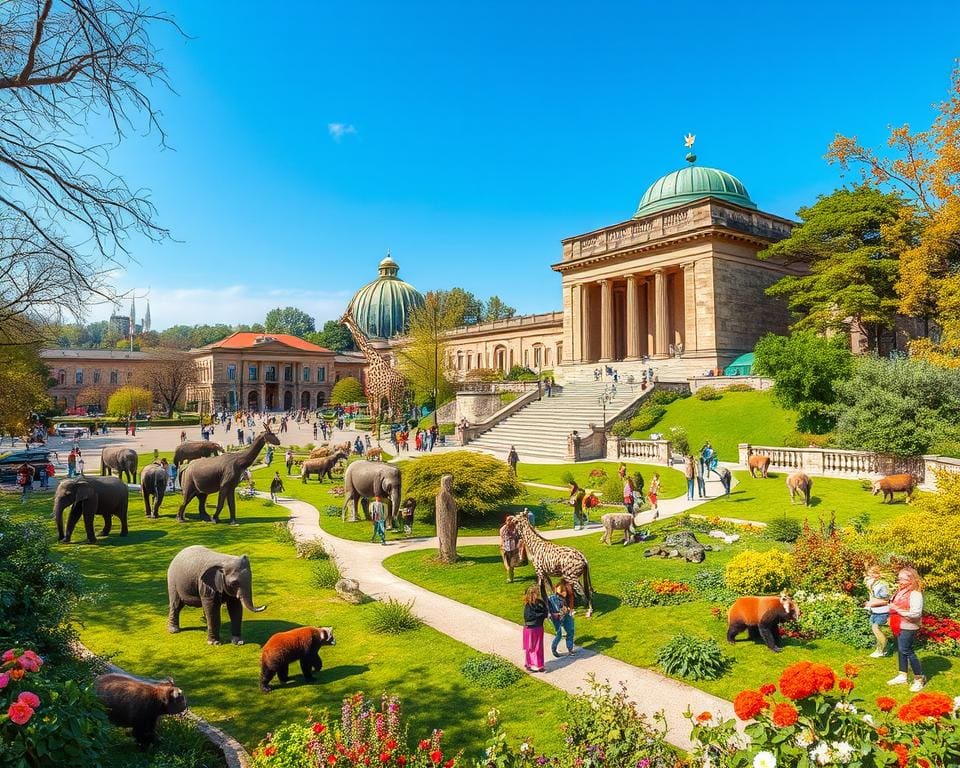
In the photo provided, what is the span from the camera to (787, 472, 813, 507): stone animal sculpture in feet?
59.6

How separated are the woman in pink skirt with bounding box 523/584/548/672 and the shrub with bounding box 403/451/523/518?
32.0ft

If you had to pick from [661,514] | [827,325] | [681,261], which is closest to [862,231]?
[827,325]

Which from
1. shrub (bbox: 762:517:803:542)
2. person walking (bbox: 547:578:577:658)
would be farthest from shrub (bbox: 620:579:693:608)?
shrub (bbox: 762:517:803:542)

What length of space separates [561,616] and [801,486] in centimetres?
1278

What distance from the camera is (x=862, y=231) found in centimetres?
3797

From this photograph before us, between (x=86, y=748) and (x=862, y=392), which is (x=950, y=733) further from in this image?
(x=862, y=392)

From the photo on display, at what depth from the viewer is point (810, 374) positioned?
2752 centimetres

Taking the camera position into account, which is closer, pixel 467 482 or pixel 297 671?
pixel 297 671

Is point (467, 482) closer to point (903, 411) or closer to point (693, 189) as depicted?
point (903, 411)

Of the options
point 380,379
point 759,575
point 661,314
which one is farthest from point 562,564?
point 661,314

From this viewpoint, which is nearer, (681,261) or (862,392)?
(862,392)

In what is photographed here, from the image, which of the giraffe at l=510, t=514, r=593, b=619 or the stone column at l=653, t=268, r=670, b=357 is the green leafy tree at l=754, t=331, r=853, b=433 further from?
the giraffe at l=510, t=514, r=593, b=619

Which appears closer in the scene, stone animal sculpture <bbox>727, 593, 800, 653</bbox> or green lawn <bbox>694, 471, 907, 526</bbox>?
stone animal sculpture <bbox>727, 593, 800, 653</bbox>

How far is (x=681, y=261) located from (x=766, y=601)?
4031 cm
